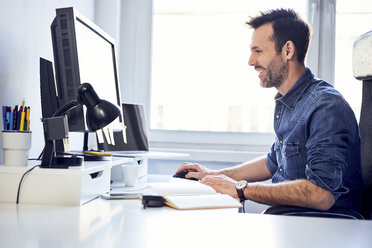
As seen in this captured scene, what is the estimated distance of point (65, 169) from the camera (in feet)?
3.36

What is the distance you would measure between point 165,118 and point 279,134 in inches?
40.8

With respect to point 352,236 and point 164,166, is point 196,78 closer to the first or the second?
point 164,166

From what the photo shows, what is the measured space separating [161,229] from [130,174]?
68 cm

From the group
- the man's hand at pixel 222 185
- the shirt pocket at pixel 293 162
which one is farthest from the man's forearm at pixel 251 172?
the man's hand at pixel 222 185

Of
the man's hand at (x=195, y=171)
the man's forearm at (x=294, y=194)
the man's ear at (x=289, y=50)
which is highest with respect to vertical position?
the man's ear at (x=289, y=50)

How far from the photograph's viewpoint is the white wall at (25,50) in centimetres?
130

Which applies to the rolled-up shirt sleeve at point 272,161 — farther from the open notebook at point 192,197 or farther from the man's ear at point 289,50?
the open notebook at point 192,197

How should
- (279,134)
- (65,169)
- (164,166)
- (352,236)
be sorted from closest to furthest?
(352,236) < (65,169) < (279,134) < (164,166)

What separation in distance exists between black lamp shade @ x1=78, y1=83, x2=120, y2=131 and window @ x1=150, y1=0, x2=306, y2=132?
1.40 meters

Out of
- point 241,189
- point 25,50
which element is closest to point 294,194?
point 241,189

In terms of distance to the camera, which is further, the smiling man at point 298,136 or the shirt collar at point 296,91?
the shirt collar at point 296,91

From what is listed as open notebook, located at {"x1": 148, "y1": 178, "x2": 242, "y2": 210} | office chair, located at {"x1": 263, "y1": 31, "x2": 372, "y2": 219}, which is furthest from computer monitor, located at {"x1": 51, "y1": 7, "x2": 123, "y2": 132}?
office chair, located at {"x1": 263, "y1": 31, "x2": 372, "y2": 219}

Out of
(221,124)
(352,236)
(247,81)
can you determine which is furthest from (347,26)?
(352,236)

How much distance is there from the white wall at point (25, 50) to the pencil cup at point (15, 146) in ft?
0.85
